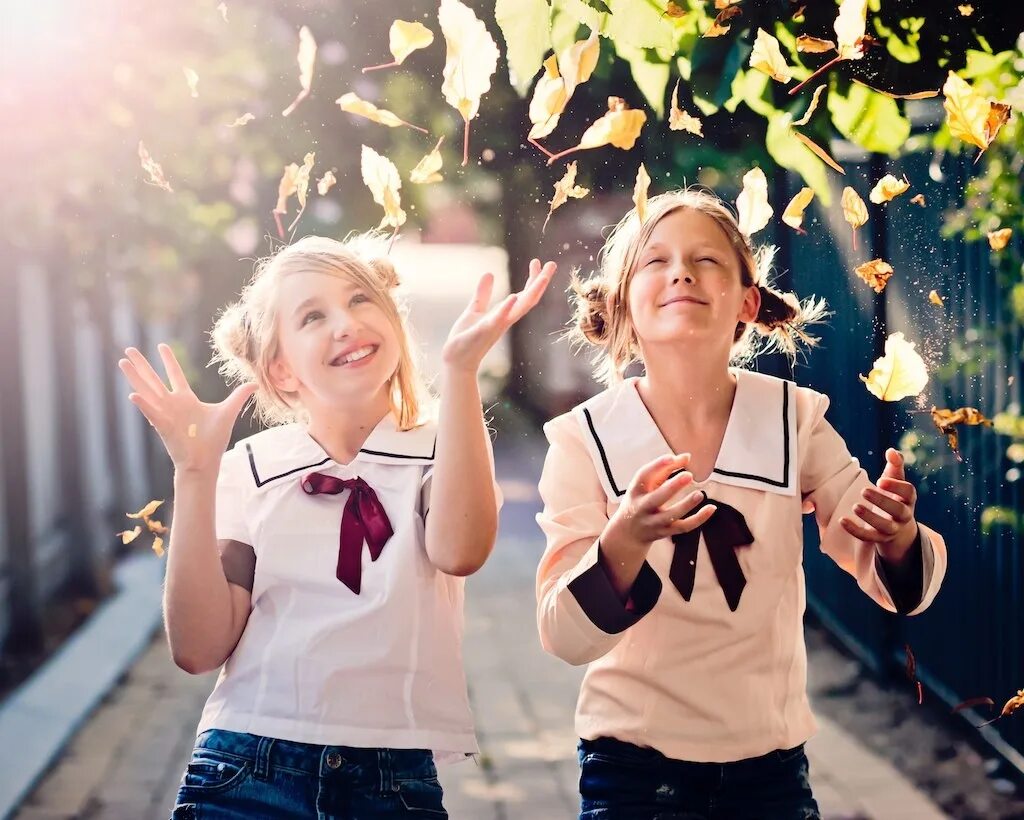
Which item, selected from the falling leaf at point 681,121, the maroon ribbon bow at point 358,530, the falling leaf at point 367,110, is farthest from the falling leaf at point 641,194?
the maroon ribbon bow at point 358,530

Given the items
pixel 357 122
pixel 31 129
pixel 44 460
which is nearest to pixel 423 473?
pixel 357 122

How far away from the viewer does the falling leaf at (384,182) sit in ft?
6.52

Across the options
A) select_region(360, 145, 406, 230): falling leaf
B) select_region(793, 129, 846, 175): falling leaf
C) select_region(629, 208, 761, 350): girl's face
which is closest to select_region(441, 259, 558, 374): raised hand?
select_region(629, 208, 761, 350): girl's face

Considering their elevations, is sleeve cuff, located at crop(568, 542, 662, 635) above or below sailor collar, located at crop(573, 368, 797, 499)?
below

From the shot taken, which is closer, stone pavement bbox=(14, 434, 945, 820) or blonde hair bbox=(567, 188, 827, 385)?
blonde hair bbox=(567, 188, 827, 385)

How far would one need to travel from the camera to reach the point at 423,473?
76.3 inches

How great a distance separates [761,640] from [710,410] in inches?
→ 13.9

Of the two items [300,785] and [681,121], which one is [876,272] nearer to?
[681,121]

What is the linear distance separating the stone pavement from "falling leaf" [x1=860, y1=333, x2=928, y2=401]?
64 centimetres

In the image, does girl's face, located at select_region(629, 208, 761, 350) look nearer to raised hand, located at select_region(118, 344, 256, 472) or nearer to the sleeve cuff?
the sleeve cuff

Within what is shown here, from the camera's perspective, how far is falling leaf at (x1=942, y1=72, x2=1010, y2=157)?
6.48 feet

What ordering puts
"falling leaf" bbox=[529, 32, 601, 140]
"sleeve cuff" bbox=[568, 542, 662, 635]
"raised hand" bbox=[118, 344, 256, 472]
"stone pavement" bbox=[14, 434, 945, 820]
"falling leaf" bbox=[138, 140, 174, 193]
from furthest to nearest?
"stone pavement" bbox=[14, 434, 945, 820] → "falling leaf" bbox=[138, 140, 174, 193] → "falling leaf" bbox=[529, 32, 601, 140] → "raised hand" bbox=[118, 344, 256, 472] → "sleeve cuff" bbox=[568, 542, 662, 635]

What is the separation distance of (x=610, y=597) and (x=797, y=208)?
0.70 meters

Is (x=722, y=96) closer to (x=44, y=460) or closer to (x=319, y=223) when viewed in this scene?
(x=319, y=223)
